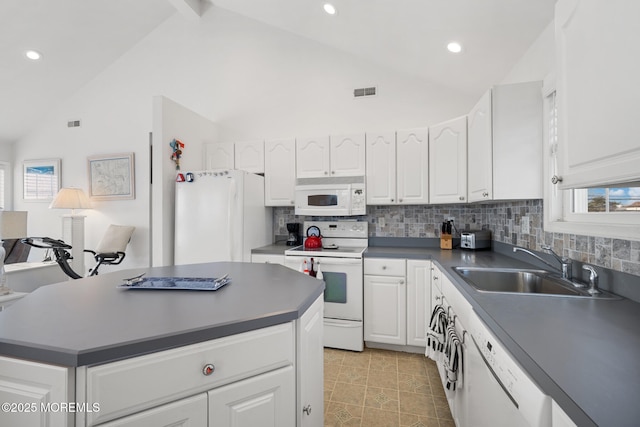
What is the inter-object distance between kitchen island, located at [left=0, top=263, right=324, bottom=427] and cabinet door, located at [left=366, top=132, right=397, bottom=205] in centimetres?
187

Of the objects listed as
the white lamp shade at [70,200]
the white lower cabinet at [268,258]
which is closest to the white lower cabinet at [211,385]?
the white lower cabinet at [268,258]

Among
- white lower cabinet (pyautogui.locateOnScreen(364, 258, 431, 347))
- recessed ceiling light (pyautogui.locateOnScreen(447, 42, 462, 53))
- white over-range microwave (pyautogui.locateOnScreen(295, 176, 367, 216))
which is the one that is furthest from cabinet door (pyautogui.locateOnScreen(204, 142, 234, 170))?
recessed ceiling light (pyautogui.locateOnScreen(447, 42, 462, 53))

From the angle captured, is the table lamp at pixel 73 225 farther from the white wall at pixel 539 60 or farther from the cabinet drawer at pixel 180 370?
the white wall at pixel 539 60

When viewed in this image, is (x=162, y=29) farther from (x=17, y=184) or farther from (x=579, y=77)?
(x=579, y=77)

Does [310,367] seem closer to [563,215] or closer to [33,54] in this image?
[563,215]

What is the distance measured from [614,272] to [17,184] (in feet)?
22.3

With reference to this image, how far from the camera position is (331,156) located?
120 inches

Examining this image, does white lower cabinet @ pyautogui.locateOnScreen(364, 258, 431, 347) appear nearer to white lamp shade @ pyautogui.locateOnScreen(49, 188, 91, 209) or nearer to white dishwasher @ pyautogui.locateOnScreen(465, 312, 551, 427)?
white dishwasher @ pyautogui.locateOnScreen(465, 312, 551, 427)

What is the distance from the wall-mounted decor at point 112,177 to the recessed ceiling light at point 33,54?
1.28m

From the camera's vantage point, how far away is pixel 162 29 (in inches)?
155

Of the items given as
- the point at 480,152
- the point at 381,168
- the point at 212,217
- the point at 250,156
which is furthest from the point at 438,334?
the point at 250,156

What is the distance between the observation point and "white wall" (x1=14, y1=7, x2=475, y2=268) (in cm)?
322

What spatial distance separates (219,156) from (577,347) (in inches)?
133

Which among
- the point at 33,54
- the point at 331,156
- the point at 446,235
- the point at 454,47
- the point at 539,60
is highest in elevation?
the point at 33,54
